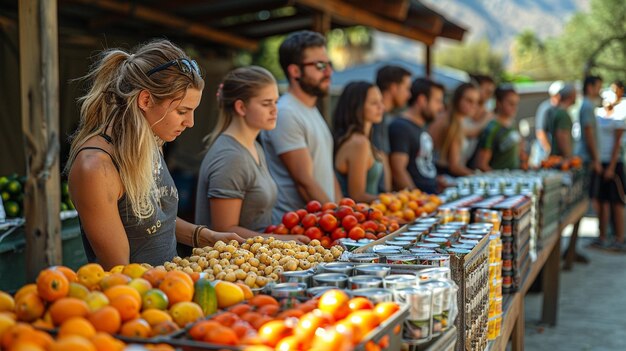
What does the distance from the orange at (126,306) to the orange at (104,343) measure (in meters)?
0.22

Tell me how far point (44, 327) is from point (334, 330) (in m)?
0.79

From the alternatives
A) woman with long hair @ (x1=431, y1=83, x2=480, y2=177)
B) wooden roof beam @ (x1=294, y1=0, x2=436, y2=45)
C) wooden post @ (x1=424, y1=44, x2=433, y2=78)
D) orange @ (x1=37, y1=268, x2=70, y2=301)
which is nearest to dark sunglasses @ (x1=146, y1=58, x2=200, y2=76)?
orange @ (x1=37, y1=268, x2=70, y2=301)

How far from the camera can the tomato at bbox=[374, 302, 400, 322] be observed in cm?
202

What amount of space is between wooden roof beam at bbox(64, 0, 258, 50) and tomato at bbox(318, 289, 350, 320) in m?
6.88

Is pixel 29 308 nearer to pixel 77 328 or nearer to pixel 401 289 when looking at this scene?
pixel 77 328

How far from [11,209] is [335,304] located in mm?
3700

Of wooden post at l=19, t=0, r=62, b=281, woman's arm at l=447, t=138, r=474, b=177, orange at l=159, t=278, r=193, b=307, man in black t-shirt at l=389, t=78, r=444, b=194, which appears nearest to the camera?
orange at l=159, t=278, r=193, b=307

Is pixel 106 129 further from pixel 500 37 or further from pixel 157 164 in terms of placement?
pixel 500 37

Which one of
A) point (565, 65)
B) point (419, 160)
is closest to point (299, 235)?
point (419, 160)

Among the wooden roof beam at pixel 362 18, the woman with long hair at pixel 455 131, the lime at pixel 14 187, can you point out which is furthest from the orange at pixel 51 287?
the wooden roof beam at pixel 362 18

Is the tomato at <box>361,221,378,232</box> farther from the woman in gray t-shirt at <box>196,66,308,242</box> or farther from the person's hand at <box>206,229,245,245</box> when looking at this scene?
the person's hand at <box>206,229,245,245</box>

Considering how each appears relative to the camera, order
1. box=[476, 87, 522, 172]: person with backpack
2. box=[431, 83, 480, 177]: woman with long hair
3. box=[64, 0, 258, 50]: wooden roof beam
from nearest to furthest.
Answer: box=[431, 83, 480, 177]: woman with long hair < box=[476, 87, 522, 172]: person with backpack < box=[64, 0, 258, 50]: wooden roof beam

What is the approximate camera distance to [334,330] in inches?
69.6

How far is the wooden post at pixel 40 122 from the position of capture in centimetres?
360
